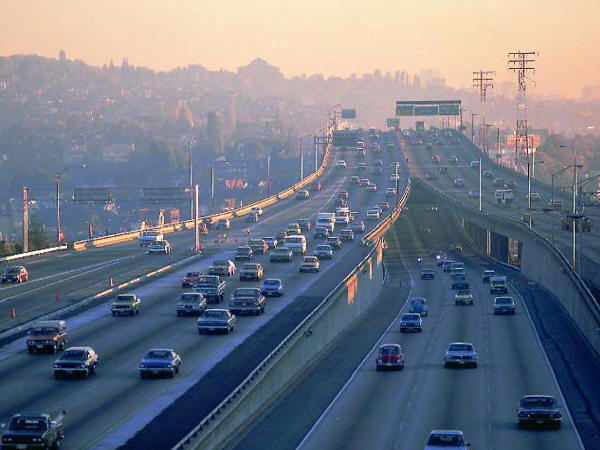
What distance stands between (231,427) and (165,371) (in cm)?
727

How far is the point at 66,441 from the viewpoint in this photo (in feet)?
119

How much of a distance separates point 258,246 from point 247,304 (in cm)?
3521

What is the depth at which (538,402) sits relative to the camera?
42312 mm

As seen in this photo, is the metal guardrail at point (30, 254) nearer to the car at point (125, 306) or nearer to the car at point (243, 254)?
the car at point (243, 254)

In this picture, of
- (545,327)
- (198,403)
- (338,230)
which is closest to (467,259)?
(338,230)

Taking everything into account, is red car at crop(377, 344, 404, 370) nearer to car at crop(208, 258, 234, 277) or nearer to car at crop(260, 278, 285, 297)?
car at crop(260, 278, 285, 297)

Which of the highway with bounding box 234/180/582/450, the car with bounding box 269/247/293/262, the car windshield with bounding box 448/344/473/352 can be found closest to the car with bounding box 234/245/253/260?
the car with bounding box 269/247/293/262

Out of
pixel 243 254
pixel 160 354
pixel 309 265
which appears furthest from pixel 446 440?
pixel 243 254

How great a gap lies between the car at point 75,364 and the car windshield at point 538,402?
51.0 ft

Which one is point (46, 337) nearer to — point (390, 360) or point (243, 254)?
point (390, 360)

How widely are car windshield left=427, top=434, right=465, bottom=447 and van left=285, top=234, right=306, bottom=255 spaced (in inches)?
2492

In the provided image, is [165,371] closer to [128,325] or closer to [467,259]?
[128,325]

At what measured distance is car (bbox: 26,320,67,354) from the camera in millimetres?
51844

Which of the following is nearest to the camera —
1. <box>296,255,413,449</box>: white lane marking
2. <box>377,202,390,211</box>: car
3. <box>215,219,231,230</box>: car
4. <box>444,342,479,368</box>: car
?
<box>296,255,413,449</box>: white lane marking
